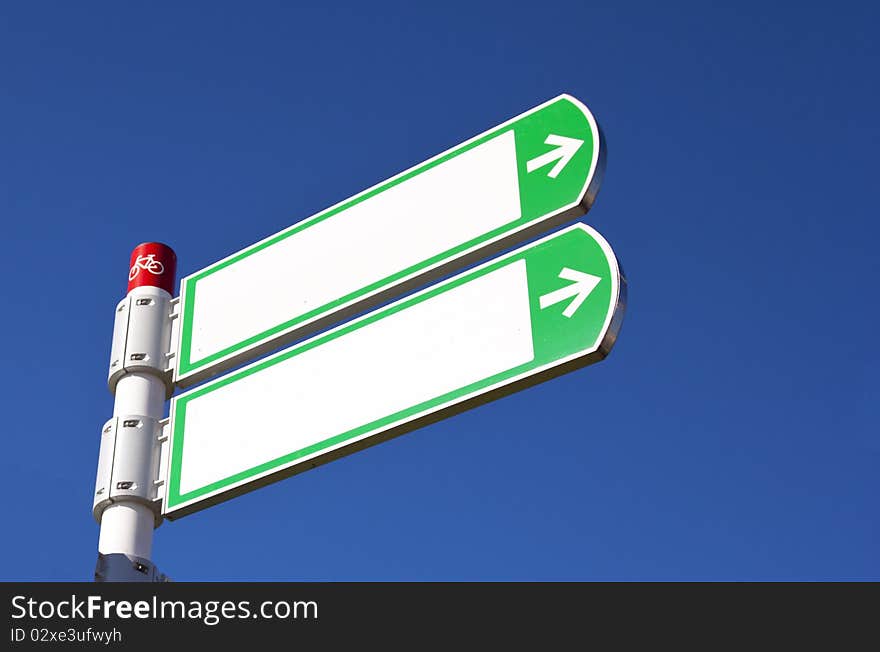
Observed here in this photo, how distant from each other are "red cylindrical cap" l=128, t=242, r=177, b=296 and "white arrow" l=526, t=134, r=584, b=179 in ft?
4.31

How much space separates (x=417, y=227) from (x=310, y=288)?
383 mm

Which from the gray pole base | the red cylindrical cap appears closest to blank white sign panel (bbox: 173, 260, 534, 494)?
the gray pole base

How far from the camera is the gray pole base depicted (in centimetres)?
414

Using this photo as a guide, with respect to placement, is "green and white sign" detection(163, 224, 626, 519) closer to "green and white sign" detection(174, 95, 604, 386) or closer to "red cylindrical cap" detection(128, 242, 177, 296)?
"green and white sign" detection(174, 95, 604, 386)

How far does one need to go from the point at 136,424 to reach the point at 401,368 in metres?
0.90

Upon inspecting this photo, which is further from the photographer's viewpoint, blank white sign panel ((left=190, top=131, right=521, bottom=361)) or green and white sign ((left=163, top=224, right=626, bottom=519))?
blank white sign panel ((left=190, top=131, right=521, bottom=361))

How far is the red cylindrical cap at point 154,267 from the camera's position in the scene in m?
4.80

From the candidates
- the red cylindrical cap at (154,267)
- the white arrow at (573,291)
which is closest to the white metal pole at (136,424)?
the red cylindrical cap at (154,267)

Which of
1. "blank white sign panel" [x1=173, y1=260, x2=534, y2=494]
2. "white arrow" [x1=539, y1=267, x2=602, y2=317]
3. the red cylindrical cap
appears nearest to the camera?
"white arrow" [x1=539, y1=267, x2=602, y2=317]

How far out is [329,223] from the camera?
463 centimetres

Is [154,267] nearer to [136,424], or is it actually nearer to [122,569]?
[136,424]
